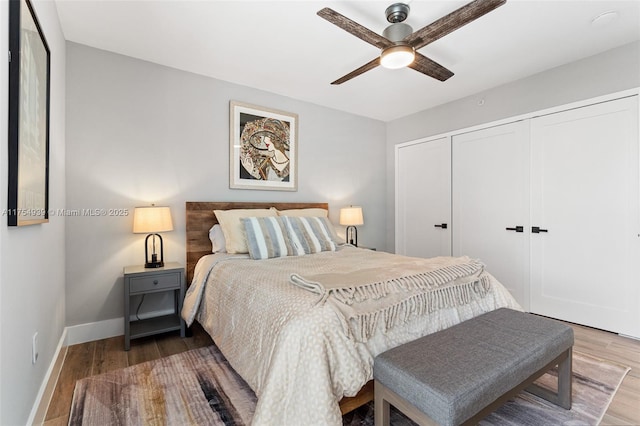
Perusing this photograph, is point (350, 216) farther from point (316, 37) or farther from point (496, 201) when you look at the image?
point (316, 37)

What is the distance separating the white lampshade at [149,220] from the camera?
248 centimetres

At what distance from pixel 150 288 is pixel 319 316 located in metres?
1.80

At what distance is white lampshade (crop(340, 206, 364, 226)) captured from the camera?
3836 millimetres

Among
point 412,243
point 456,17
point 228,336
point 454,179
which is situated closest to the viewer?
point 456,17

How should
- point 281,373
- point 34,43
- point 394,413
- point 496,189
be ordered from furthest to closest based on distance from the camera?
point 496,189, point 394,413, point 34,43, point 281,373

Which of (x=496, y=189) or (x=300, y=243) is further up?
(x=496, y=189)

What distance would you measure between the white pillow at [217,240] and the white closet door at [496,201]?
2820 mm

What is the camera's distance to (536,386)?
5.80ft

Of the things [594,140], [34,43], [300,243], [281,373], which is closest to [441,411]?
[281,373]

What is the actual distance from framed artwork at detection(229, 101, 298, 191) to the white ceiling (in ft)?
1.10

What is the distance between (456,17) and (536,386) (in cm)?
218

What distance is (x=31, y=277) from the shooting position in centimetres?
144

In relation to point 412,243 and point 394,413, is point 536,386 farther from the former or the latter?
point 412,243

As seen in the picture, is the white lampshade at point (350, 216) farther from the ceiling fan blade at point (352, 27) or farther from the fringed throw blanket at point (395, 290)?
the ceiling fan blade at point (352, 27)
